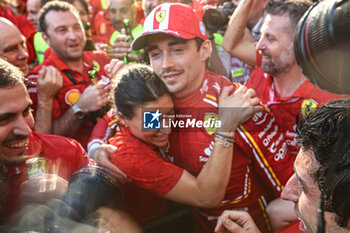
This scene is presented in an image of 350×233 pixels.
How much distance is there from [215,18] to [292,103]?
0.82 metres

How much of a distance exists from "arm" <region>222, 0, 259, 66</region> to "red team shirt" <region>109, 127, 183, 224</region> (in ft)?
3.48

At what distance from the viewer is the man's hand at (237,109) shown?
5.19 feet

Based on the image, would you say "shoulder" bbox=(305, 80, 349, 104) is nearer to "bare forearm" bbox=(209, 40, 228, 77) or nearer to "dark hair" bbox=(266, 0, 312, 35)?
"dark hair" bbox=(266, 0, 312, 35)

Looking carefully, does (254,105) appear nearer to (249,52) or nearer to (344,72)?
(344,72)

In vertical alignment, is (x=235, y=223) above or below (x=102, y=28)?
below

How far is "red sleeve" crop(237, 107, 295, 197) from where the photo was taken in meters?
1.62

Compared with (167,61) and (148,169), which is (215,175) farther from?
(167,61)

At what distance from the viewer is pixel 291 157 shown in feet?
5.52

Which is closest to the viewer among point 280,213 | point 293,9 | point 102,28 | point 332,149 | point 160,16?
point 332,149

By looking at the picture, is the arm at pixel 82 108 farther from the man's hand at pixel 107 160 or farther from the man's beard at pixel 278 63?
the man's beard at pixel 278 63

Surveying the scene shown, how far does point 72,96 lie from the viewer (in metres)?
2.52

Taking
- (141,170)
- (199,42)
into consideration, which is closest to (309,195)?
(141,170)

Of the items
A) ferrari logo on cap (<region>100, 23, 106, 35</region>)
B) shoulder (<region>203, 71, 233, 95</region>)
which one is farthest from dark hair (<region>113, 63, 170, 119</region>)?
ferrari logo on cap (<region>100, 23, 106, 35</region>)

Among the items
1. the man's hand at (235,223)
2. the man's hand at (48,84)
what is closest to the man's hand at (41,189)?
the man's hand at (235,223)
